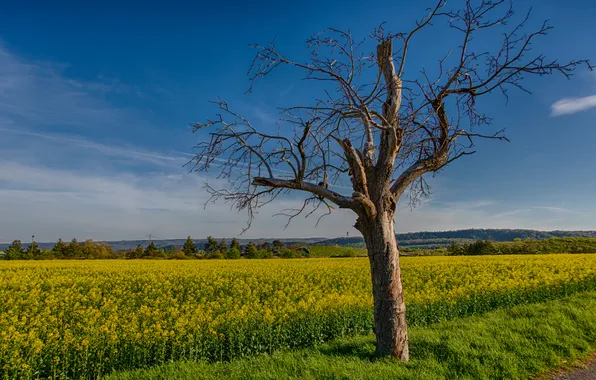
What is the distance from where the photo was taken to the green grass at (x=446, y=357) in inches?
200

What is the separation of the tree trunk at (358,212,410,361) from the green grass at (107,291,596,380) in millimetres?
265

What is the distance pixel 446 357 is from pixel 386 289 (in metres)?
1.97

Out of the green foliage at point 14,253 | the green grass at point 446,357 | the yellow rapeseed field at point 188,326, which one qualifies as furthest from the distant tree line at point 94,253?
the green grass at point 446,357

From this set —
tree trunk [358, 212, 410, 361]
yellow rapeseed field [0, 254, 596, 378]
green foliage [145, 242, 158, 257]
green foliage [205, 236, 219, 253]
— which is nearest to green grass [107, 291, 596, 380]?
tree trunk [358, 212, 410, 361]

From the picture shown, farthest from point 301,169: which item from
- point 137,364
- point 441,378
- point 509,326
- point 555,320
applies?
point 555,320

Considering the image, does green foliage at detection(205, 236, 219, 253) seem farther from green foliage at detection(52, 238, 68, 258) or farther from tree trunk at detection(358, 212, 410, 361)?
tree trunk at detection(358, 212, 410, 361)

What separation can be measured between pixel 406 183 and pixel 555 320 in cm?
592

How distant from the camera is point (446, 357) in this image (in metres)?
5.73

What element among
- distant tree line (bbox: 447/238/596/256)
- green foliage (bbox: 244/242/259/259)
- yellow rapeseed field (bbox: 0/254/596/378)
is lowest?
green foliage (bbox: 244/242/259/259)

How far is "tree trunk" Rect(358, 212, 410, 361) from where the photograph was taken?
16.5 ft

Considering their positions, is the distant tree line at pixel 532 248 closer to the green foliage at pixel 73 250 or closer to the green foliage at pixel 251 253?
the green foliage at pixel 251 253

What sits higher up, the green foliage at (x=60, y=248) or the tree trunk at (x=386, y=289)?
the tree trunk at (x=386, y=289)

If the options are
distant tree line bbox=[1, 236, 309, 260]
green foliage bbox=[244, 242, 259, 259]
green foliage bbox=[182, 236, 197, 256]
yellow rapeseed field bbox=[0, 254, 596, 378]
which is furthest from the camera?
green foliage bbox=[182, 236, 197, 256]

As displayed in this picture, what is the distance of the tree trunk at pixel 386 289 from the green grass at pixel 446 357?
0.27 m
